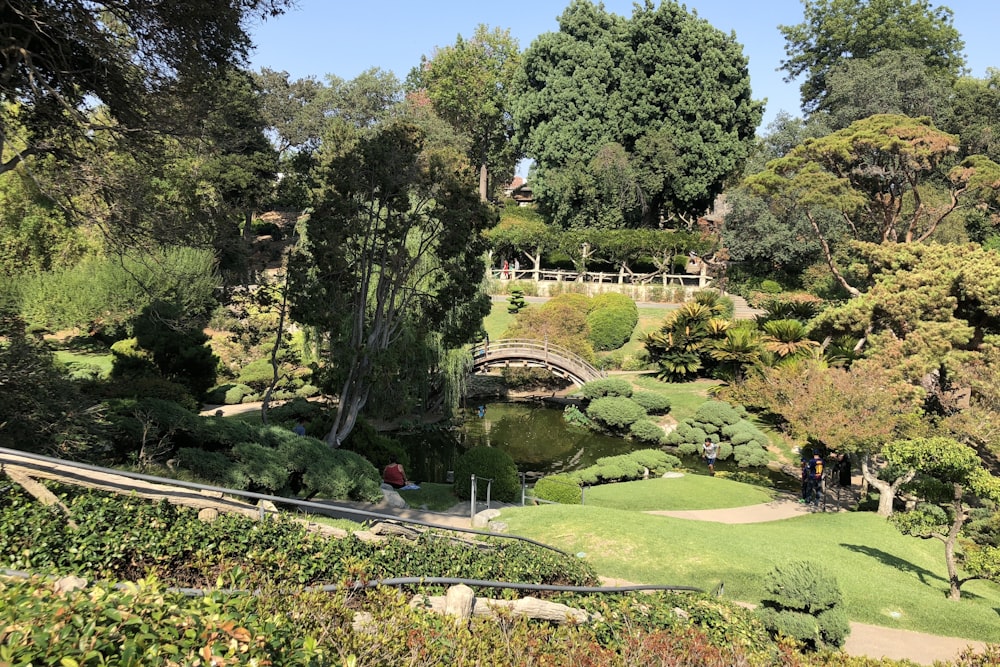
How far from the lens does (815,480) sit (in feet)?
57.6

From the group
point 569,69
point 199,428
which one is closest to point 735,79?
point 569,69

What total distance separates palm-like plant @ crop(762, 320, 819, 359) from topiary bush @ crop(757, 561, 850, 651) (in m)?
20.5

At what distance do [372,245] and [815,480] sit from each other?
523 inches

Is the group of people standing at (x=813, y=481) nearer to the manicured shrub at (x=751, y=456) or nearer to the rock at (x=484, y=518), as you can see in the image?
the manicured shrub at (x=751, y=456)

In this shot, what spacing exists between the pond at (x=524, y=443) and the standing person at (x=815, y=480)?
314 cm

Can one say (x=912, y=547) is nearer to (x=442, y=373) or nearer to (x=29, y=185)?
(x=442, y=373)

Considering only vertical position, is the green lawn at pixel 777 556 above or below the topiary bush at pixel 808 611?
below

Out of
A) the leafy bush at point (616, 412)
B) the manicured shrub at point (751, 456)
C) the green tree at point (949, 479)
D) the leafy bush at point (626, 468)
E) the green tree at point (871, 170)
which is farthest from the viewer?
the green tree at point (871, 170)

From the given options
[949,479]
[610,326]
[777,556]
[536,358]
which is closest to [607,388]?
Result: [536,358]

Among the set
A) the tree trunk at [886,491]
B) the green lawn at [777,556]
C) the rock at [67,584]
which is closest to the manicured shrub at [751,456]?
the tree trunk at [886,491]

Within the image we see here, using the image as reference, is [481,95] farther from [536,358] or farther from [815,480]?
[815,480]

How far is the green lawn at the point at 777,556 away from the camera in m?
Result: 10.2

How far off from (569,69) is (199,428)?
45.5m

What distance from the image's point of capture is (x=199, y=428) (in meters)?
11.6
